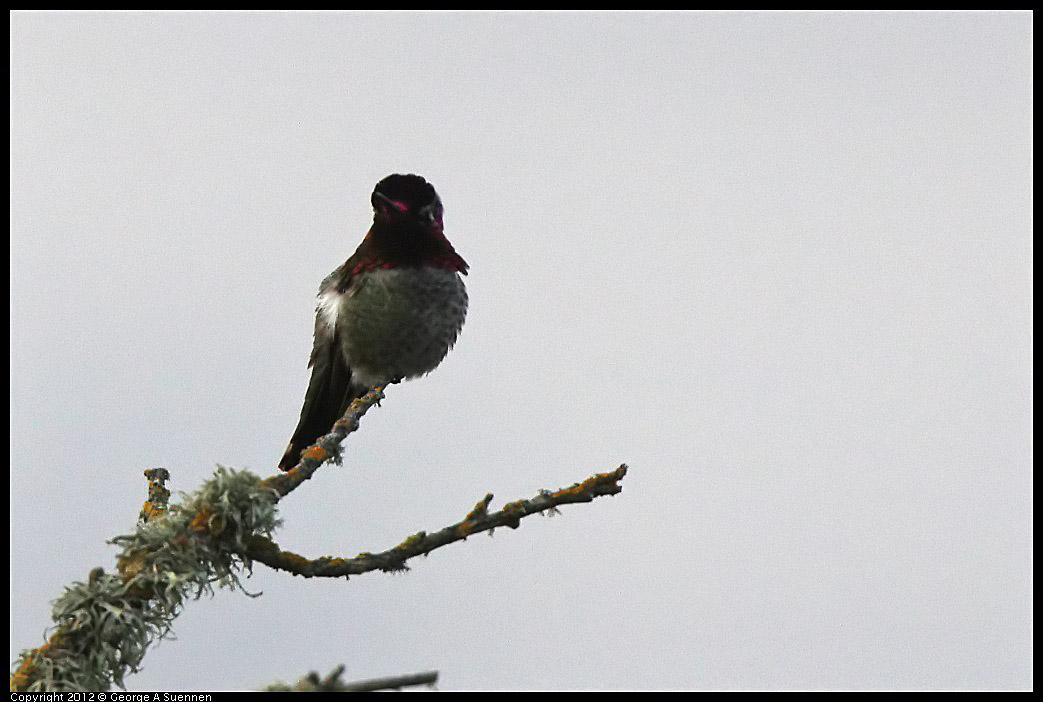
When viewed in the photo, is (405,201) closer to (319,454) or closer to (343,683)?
(319,454)

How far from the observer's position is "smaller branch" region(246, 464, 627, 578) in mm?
3770

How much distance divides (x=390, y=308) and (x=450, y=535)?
4.51 meters

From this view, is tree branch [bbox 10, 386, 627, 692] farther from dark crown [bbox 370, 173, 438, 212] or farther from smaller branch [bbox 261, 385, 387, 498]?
dark crown [bbox 370, 173, 438, 212]

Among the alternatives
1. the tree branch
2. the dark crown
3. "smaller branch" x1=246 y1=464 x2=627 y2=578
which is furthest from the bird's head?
"smaller branch" x1=246 y1=464 x2=627 y2=578

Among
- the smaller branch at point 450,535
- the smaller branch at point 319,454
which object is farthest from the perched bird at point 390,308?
the smaller branch at point 450,535

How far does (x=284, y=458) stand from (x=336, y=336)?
1290 mm

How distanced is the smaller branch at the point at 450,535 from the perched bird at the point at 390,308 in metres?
4.06

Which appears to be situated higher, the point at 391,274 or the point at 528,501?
the point at 391,274

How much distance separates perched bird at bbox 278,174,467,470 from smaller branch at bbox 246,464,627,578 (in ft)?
13.3

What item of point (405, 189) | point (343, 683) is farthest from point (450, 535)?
point (405, 189)

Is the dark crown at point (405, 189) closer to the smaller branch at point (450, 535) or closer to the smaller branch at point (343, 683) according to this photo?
the smaller branch at point (450, 535)
